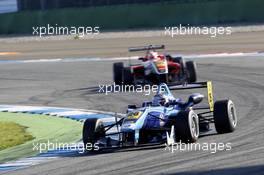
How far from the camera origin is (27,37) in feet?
148

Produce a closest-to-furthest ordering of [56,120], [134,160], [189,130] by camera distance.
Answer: [134,160]
[189,130]
[56,120]

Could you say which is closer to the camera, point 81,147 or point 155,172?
point 155,172

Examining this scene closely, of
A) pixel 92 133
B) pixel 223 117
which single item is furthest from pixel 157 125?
pixel 223 117

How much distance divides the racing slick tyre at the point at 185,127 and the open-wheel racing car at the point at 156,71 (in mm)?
8860

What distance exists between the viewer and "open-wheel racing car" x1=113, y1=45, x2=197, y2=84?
71.1ft

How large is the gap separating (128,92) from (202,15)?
75.9 feet

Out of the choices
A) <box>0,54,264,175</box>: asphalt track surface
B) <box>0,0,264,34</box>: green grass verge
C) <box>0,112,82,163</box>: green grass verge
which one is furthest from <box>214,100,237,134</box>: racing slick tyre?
<box>0,0,264,34</box>: green grass verge

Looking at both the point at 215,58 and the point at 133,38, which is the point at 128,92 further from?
the point at 133,38

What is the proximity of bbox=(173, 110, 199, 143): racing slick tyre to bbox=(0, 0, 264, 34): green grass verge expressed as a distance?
30863mm

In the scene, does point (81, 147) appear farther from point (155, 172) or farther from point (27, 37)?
point (27, 37)

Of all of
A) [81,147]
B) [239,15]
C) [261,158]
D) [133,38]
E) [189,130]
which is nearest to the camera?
[261,158]

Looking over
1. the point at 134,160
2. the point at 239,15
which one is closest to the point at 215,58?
the point at 239,15

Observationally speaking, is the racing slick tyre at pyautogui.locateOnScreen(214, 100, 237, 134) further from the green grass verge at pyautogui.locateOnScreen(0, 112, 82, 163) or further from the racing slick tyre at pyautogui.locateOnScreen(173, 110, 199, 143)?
the green grass verge at pyautogui.locateOnScreen(0, 112, 82, 163)

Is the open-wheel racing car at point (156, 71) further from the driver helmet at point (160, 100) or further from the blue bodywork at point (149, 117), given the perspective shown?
the blue bodywork at point (149, 117)
